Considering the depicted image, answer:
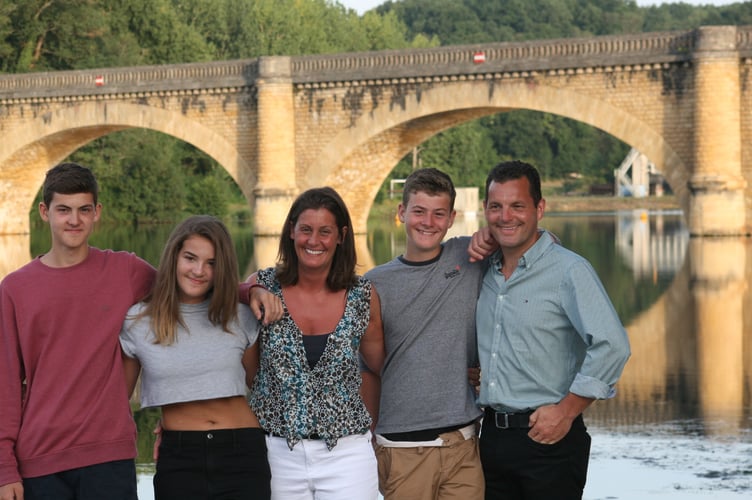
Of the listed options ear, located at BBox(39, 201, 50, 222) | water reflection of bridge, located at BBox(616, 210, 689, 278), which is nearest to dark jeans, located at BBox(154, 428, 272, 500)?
ear, located at BBox(39, 201, 50, 222)

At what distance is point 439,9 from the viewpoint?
87062mm

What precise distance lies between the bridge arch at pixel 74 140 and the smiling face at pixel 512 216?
2443cm

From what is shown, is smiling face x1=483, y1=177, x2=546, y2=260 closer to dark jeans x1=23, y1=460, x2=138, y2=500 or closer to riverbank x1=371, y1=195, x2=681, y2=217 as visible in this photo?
dark jeans x1=23, y1=460, x2=138, y2=500

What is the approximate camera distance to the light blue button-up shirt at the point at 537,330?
3.52 metres

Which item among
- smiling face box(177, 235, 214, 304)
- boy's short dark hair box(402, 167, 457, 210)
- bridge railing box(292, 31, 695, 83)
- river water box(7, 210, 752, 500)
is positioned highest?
bridge railing box(292, 31, 695, 83)

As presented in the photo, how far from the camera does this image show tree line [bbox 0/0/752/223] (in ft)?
119

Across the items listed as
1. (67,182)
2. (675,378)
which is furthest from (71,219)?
(675,378)

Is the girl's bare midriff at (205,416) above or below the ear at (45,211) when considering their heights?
below

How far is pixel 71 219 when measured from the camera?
349cm

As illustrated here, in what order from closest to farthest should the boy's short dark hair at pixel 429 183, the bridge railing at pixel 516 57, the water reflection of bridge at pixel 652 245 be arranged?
the boy's short dark hair at pixel 429 183, the water reflection of bridge at pixel 652 245, the bridge railing at pixel 516 57

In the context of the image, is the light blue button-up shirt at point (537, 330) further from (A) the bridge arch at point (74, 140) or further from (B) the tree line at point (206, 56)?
(B) the tree line at point (206, 56)

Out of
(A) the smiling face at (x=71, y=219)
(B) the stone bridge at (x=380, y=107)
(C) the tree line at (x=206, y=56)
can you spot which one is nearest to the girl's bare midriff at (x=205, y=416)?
(A) the smiling face at (x=71, y=219)

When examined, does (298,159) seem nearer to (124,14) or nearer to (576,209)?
(124,14)

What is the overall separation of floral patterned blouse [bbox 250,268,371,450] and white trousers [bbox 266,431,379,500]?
27 mm
